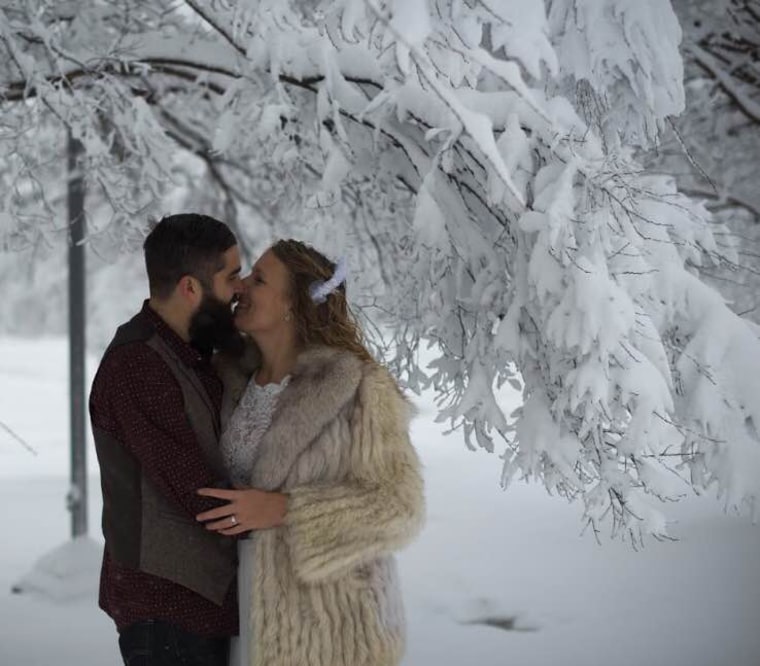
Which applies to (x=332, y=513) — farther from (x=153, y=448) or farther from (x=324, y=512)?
(x=153, y=448)

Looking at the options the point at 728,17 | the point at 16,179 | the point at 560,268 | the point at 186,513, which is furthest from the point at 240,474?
the point at 728,17

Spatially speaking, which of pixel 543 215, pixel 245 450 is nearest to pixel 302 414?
pixel 245 450

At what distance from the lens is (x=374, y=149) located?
11.7ft

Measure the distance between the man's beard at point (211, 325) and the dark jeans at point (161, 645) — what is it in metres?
0.69

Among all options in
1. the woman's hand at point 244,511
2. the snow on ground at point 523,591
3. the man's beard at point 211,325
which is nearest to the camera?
the woman's hand at point 244,511

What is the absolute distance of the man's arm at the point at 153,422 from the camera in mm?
2266

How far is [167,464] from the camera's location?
2.26m

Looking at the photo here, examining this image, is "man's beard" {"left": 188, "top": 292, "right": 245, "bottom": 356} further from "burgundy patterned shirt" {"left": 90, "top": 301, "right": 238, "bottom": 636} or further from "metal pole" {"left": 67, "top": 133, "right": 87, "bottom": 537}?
"metal pole" {"left": 67, "top": 133, "right": 87, "bottom": 537}

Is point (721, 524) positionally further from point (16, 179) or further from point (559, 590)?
point (16, 179)

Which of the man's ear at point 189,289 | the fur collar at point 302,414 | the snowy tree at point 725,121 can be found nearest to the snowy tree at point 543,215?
the fur collar at point 302,414

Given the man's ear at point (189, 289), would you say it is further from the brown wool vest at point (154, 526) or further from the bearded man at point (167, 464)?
the brown wool vest at point (154, 526)

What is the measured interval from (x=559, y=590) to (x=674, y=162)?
3.32 meters

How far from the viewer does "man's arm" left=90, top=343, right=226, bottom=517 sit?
2.27m

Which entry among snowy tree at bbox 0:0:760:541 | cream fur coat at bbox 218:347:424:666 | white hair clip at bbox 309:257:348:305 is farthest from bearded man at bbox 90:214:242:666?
snowy tree at bbox 0:0:760:541
